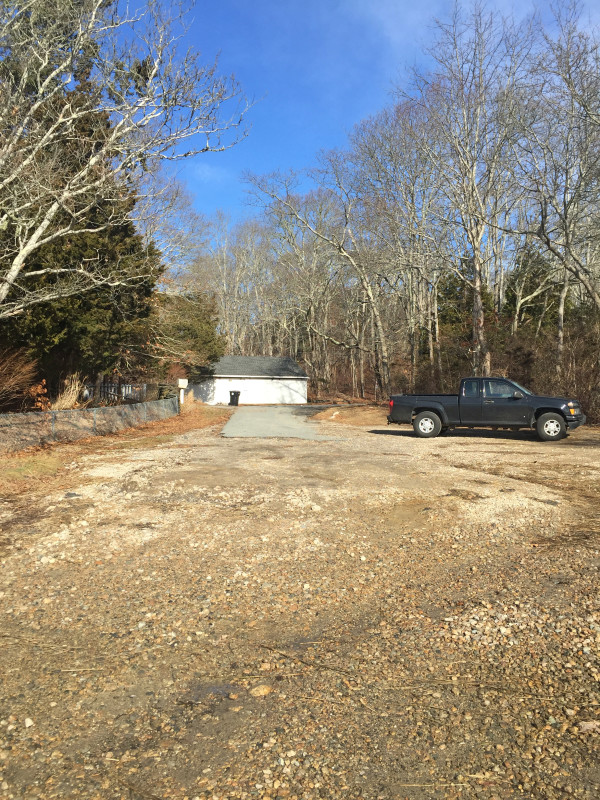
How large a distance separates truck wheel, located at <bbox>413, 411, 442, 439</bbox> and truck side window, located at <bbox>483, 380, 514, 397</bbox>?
1.59 meters

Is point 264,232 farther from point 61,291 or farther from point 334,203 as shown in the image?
point 61,291

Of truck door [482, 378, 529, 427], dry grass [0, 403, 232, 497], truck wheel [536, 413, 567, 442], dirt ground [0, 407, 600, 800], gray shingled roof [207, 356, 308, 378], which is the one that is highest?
gray shingled roof [207, 356, 308, 378]

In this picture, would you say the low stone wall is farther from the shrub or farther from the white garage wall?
the white garage wall

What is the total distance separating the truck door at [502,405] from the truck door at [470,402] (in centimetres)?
17

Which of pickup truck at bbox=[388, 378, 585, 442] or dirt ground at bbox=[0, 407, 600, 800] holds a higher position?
pickup truck at bbox=[388, 378, 585, 442]

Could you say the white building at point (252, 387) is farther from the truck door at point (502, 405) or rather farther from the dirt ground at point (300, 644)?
the dirt ground at point (300, 644)

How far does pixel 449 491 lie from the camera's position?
866 cm

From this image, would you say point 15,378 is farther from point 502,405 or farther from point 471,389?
point 502,405

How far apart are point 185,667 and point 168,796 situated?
1.15 metres

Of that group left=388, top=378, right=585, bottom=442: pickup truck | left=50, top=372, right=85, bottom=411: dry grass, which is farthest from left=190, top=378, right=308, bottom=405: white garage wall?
left=388, top=378, right=585, bottom=442: pickup truck

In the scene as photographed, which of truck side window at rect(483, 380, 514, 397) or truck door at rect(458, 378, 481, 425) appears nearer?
truck side window at rect(483, 380, 514, 397)

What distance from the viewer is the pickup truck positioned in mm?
15531

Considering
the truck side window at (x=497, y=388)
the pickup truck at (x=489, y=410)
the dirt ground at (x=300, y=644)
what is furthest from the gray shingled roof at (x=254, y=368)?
the dirt ground at (x=300, y=644)

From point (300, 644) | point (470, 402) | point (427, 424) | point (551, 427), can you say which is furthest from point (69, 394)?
point (300, 644)
